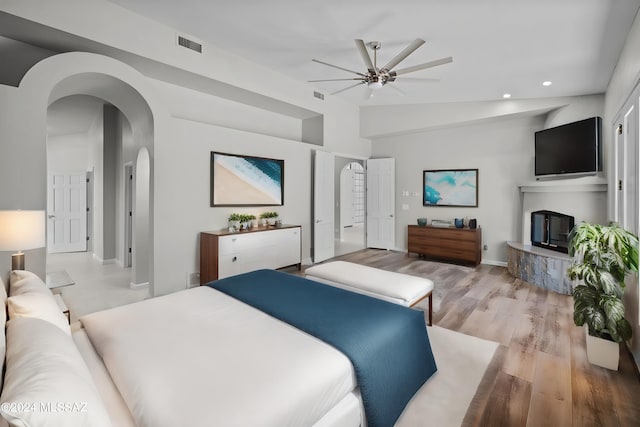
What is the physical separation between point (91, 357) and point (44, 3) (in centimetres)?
340

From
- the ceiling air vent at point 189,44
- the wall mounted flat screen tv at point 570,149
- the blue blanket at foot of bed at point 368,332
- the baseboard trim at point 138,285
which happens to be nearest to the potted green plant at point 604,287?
the blue blanket at foot of bed at point 368,332

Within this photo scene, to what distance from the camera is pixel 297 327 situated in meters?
1.87

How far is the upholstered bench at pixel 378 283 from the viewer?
2.80 metres

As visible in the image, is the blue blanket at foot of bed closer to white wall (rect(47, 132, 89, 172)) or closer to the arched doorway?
the arched doorway

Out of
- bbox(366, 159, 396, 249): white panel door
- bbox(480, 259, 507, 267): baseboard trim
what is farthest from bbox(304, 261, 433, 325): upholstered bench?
bbox(366, 159, 396, 249): white panel door

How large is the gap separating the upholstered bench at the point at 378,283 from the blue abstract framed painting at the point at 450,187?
3672mm

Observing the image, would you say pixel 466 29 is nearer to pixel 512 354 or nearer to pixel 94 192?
pixel 512 354

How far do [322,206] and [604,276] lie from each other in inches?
177

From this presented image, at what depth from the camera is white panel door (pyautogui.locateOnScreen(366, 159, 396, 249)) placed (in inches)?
284

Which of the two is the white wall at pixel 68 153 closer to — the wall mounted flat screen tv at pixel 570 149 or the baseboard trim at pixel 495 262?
the baseboard trim at pixel 495 262

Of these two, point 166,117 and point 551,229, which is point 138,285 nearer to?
point 166,117

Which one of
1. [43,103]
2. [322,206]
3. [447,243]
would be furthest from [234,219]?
[447,243]

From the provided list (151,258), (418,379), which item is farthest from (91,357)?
(151,258)

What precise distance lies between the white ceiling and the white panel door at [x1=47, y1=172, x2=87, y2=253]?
5.23 m
